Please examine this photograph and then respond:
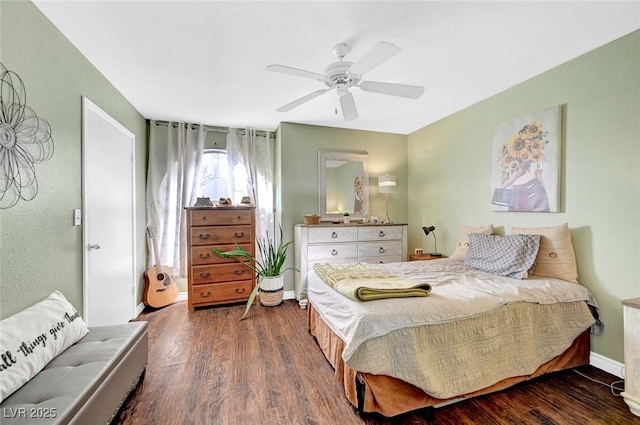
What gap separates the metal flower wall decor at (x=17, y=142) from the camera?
1381 millimetres

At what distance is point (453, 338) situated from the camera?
1636mm

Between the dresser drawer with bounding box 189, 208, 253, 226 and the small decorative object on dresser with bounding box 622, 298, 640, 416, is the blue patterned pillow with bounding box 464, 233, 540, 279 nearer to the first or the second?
the small decorative object on dresser with bounding box 622, 298, 640, 416

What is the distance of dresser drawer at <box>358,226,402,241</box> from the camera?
3693 millimetres

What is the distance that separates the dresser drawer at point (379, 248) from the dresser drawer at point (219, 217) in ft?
5.22

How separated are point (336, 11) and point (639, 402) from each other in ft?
9.74

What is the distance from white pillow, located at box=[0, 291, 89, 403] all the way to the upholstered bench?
0.04m

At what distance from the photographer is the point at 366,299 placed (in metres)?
1.70

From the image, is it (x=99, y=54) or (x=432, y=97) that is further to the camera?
(x=432, y=97)

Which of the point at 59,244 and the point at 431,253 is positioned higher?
the point at 59,244

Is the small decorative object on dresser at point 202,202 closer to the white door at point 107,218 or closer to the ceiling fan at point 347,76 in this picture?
the white door at point 107,218

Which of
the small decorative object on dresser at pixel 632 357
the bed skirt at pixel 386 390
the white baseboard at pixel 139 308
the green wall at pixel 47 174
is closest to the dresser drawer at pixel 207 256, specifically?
the white baseboard at pixel 139 308

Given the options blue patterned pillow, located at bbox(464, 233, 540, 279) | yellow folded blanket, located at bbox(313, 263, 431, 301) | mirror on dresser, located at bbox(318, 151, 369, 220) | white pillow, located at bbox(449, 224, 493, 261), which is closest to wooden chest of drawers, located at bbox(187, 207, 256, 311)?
mirror on dresser, located at bbox(318, 151, 369, 220)

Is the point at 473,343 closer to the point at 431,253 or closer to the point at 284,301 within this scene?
the point at 431,253

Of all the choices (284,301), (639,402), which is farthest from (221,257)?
(639,402)
